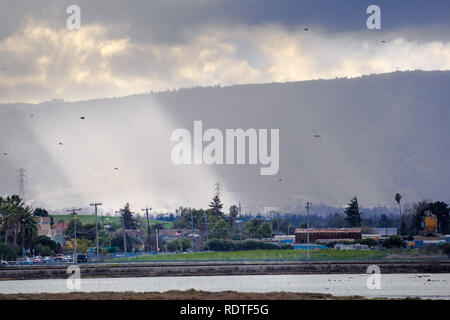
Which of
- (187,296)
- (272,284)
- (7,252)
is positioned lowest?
(272,284)

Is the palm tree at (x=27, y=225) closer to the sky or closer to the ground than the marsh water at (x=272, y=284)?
closer to the sky

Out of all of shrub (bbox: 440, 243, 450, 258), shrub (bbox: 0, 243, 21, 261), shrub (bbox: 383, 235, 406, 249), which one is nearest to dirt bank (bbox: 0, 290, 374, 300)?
shrub (bbox: 0, 243, 21, 261)

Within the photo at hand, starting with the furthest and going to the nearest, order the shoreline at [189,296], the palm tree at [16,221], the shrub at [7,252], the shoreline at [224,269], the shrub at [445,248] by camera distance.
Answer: the palm tree at [16,221] < the shrub at [445,248] < the shrub at [7,252] < the shoreline at [224,269] < the shoreline at [189,296]

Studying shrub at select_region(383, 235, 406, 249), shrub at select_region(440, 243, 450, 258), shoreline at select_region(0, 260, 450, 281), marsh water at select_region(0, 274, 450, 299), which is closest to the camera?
marsh water at select_region(0, 274, 450, 299)

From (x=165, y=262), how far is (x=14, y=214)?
31.2 meters

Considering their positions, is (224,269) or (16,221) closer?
(224,269)

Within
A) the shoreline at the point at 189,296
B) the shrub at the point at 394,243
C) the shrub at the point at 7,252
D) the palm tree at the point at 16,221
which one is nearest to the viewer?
the shoreline at the point at 189,296

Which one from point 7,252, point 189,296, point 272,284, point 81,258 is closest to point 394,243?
point 81,258

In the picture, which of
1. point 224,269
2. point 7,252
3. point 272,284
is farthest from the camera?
point 7,252

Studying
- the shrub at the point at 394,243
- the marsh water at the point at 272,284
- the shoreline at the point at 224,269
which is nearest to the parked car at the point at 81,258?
the shoreline at the point at 224,269

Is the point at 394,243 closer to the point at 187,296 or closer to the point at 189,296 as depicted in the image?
the point at 189,296

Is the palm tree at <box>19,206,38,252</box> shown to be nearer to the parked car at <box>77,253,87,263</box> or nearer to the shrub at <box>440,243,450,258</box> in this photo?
the parked car at <box>77,253,87,263</box>

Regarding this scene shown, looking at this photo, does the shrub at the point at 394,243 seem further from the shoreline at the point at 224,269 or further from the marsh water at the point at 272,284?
the marsh water at the point at 272,284
